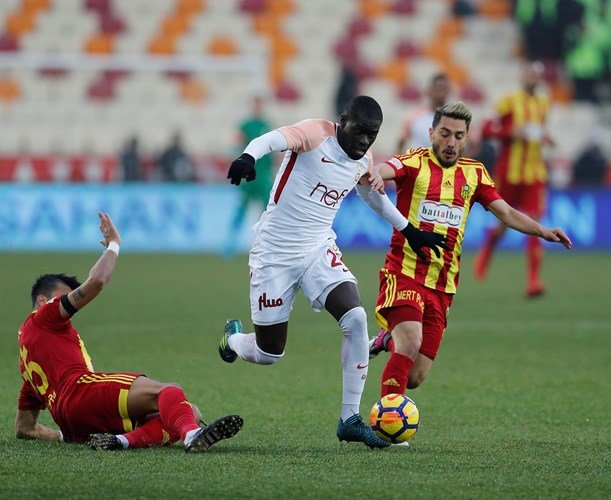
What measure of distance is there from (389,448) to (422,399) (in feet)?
6.40

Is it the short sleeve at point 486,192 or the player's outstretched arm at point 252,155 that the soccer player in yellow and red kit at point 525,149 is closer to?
the short sleeve at point 486,192

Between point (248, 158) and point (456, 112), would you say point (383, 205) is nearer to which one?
point (456, 112)

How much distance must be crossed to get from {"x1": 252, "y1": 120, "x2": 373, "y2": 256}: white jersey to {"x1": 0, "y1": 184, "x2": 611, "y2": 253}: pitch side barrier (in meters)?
13.4

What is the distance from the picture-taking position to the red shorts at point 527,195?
1434 centimetres

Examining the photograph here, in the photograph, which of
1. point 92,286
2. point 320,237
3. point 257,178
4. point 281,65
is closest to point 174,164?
point 257,178

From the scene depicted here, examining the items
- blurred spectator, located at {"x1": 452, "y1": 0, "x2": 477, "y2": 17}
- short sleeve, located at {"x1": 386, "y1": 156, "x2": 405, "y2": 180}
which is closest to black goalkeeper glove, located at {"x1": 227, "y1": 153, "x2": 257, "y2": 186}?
short sleeve, located at {"x1": 386, "y1": 156, "x2": 405, "y2": 180}

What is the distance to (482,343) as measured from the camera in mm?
10859

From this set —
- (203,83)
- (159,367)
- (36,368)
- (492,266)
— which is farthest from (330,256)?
(203,83)

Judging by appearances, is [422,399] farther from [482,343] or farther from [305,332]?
[305,332]

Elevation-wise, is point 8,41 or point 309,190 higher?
point 8,41

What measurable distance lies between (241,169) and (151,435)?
1379 millimetres

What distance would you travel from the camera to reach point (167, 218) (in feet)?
67.6

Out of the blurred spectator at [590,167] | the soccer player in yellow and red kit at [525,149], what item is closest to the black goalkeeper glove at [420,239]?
the soccer player in yellow and red kit at [525,149]

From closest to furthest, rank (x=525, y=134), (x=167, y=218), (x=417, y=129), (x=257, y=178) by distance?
(x=417, y=129) → (x=525, y=134) → (x=257, y=178) → (x=167, y=218)
